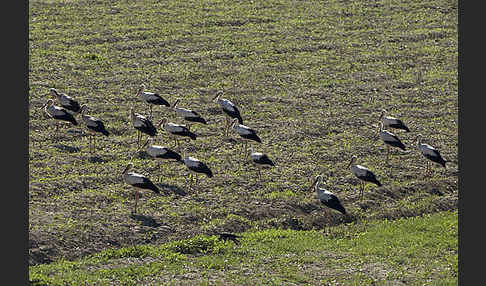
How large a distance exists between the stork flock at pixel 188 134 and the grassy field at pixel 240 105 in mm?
505

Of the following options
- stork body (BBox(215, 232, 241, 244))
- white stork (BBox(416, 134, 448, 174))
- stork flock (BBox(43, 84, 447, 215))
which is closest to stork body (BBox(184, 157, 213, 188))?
stork flock (BBox(43, 84, 447, 215))

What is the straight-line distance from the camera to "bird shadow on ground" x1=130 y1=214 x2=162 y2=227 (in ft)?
86.0

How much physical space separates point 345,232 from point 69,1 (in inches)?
1263

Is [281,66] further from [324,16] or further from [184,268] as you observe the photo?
[184,268]

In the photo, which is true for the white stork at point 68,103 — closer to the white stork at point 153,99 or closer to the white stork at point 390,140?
the white stork at point 153,99

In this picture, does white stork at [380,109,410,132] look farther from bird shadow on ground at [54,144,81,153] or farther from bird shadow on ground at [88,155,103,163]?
bird shadow on ground at [54,144,81,153]

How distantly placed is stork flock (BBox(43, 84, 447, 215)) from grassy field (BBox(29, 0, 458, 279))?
51 cm

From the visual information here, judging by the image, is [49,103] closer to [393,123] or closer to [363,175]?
[363,175]

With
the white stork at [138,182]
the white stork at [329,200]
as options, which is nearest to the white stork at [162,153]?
the white stork at [138,182]

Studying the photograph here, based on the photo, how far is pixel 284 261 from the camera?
2428cm

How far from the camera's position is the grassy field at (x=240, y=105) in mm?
27297

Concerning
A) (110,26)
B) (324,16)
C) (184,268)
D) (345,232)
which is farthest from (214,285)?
(324,16)

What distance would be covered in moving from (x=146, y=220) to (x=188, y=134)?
601 centimetres

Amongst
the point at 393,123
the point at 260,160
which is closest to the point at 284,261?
the point at 260,160
